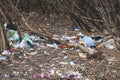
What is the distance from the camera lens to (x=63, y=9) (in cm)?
652

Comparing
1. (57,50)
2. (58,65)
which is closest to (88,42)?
(57,50)

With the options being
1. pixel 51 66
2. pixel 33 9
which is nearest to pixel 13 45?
pixel 51 66

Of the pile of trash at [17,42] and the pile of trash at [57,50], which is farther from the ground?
the pile of trash at [17,42]

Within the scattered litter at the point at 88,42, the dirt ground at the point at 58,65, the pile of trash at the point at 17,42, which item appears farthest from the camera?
the scattered litter at the point at 88,42

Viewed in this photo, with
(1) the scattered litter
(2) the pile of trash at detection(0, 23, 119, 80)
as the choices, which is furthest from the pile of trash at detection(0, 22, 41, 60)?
(1) the scattered litter

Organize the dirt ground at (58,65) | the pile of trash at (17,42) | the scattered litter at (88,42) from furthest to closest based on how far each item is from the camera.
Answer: the scattered litter at (88,42) < the pile of trash at (17,42) < the dirt ground at (58,65)

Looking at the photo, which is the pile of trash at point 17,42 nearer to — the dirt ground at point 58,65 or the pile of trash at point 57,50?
the pile of trash at point 57,50

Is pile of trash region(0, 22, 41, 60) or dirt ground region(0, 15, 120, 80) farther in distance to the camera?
pile of trash region(0, 22, 41, 60)

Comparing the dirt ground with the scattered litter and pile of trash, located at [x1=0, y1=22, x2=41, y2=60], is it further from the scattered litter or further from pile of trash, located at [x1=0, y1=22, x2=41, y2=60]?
the scattered litter

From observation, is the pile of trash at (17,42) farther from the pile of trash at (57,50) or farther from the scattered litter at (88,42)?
the scattered litter at (88,42)

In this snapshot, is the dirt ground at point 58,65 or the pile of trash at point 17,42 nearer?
the dirt ground at point 58,65

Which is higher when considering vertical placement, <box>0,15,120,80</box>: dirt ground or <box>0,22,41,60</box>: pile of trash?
<box>0,22,41,60</box>: pile of trash

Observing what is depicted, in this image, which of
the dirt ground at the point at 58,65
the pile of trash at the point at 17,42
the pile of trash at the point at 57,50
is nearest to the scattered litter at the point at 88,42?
the pile of trash at the point at 57,50

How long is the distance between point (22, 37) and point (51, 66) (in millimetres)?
1171
